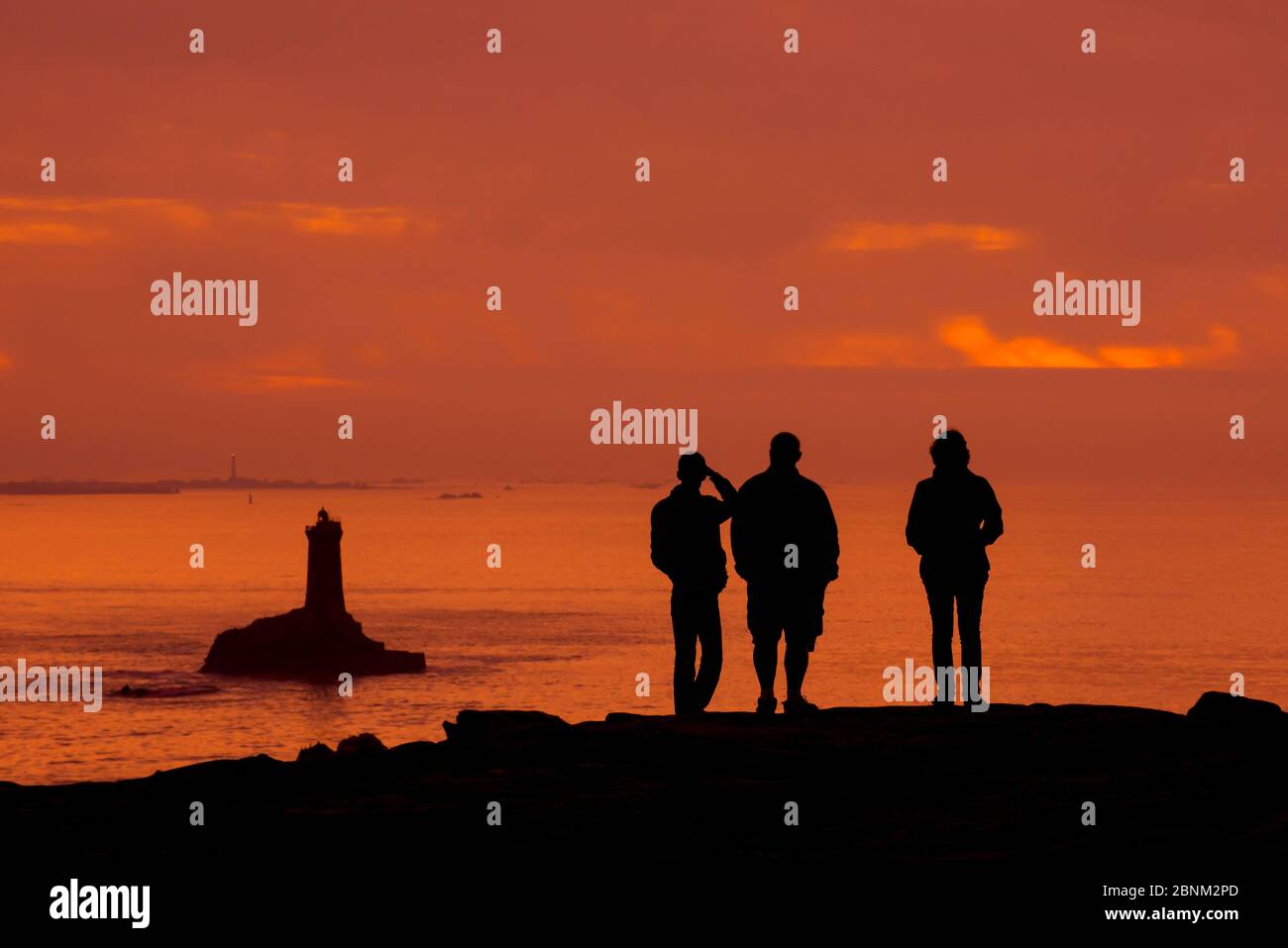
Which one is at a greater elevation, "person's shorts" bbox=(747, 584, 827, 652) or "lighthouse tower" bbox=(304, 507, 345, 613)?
"lighthouse tower" bbox=(304, 507, 345, 613)

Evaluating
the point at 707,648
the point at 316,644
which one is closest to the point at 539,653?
the point at 316,644

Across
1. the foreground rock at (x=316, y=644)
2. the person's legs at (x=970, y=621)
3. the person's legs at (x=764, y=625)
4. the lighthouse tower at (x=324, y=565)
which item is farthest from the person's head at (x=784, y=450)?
the foreground rock at (x=316, y=644)

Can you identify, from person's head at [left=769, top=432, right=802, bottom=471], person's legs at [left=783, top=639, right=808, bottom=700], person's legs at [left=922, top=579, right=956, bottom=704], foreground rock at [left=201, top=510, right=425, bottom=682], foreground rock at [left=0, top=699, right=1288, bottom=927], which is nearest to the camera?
foreground rock at [left=0, top=699, right=1288, bottom=927]

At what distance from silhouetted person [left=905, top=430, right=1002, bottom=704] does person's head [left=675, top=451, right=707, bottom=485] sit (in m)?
1.80

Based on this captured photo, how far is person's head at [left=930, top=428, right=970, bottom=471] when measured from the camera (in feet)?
42.6

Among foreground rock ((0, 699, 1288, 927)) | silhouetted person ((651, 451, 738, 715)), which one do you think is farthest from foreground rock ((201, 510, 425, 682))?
foreground rock ((0, 699, 1288, 927))

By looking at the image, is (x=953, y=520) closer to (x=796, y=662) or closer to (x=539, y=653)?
(x=796, y=662)

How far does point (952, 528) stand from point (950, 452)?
65 cm

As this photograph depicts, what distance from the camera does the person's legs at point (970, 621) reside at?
1322 cm

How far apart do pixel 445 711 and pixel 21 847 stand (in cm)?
10171

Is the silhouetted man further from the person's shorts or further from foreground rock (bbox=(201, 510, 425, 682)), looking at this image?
foreground rock (bbox=(201, 510, 425, 682))

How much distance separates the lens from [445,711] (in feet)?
360
